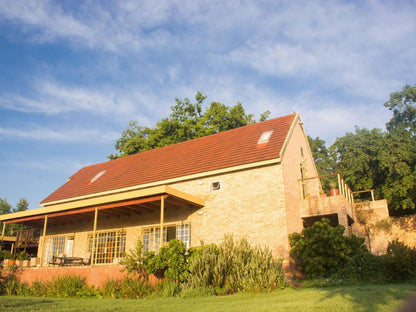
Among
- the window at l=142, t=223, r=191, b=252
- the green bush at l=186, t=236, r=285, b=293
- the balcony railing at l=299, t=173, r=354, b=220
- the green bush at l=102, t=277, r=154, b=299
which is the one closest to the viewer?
the green bush at l=186, t=236, r=285, b=293

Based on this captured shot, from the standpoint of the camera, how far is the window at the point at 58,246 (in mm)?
20359

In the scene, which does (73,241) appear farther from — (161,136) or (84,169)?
(161,136)

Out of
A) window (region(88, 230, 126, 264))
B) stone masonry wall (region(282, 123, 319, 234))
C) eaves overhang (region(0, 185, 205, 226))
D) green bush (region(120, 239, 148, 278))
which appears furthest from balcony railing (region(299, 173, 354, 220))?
window (region(88, 230, 126, 264))

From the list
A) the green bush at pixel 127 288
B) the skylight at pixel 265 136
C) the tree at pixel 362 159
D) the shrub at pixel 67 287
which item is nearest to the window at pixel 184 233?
the green bush at pixel 127 288

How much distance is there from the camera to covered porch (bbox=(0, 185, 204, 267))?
50.9 ft

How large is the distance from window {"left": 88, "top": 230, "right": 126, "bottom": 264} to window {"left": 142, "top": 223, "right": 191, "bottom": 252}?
1426 millimetres

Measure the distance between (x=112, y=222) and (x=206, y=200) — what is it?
5715 mm

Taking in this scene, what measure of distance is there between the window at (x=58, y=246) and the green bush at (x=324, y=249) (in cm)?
1276

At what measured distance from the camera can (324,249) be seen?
13.2 meters

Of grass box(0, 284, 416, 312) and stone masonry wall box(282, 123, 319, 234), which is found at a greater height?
stone masonry wall box(282, 123, 319, 234)

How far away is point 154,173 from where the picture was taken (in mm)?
19266

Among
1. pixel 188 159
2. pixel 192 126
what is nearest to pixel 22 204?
pixel 192 126

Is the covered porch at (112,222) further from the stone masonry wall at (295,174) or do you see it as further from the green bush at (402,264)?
the green bush at (402,264)

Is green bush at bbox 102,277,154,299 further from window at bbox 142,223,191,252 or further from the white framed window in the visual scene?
the white framed window
